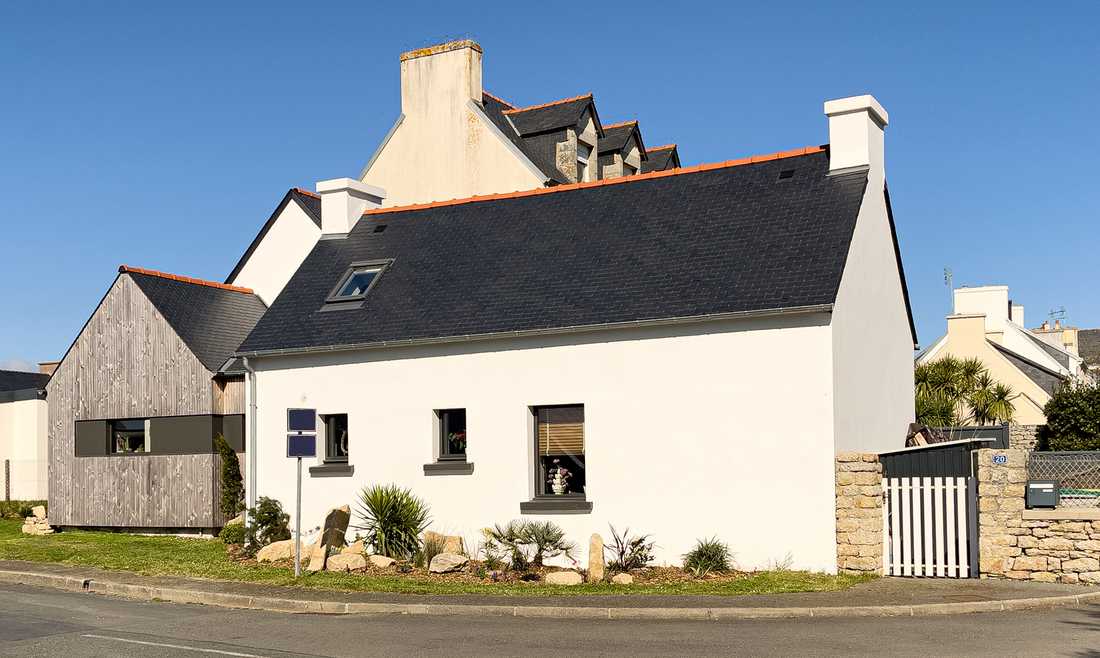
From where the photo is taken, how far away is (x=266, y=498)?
72.2ft

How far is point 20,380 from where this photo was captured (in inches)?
1668

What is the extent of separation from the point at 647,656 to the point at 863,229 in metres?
10.6

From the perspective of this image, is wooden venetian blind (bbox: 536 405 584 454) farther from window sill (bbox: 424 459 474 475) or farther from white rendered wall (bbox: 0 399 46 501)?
white rendered wall (bbox: 0 399 46 501)

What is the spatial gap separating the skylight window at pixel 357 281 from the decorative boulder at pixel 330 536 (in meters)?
4.46

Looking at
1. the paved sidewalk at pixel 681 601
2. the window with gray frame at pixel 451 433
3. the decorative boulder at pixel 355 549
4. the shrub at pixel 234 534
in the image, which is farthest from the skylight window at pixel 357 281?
the paved sidewalk at pixel 681 601

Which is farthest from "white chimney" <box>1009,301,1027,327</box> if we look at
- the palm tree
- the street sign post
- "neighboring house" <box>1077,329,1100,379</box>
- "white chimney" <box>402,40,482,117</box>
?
the street sign post

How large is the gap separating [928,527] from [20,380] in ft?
118

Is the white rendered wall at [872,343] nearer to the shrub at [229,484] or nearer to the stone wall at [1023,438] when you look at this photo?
the shrub at [229,484]

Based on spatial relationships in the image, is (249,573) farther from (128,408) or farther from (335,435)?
(128,408)

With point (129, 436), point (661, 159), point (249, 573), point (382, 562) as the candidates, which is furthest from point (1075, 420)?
point (129, 436)

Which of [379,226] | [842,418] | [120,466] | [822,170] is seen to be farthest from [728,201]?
[120,466]

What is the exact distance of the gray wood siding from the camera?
24.9 meters

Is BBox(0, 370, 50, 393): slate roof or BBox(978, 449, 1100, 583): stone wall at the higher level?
BBox(0, 370, 50, 393): slate roof

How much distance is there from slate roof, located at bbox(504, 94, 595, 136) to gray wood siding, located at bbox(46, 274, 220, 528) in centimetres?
1289
